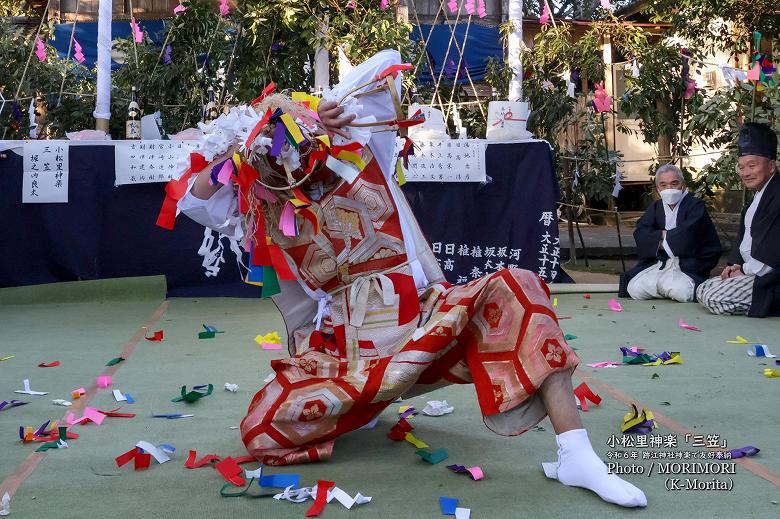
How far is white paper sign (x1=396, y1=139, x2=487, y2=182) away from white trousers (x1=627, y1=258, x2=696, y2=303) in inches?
50.9

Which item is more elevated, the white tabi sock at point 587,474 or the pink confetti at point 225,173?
the pink confetti at point 225,173

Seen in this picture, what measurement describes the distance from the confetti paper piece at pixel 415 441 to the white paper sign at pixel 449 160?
3.47 metres

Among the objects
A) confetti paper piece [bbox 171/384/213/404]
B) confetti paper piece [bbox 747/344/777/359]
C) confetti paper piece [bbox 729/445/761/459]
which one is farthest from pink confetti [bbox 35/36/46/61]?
confetti paper piece [bbox 729/445/761/459]

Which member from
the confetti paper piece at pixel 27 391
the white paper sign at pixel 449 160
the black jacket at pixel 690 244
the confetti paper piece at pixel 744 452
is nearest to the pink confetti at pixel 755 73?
the black jacket at pixel 690 244

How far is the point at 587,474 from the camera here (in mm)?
2443

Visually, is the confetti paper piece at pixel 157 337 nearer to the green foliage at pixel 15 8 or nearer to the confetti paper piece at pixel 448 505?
the confetti paper piece at pixel 448 505

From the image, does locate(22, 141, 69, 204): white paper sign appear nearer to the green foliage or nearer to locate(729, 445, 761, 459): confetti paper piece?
locate(729, 445, 761, 459): confetti paper piece

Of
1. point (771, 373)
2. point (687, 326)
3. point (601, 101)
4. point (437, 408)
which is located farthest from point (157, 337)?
point (601, 101)

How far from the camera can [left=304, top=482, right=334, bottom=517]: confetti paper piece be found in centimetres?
237

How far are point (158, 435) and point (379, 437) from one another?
28.5 inches

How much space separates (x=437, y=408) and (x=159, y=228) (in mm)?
3348

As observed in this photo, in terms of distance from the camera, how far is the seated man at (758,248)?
552 centimetres

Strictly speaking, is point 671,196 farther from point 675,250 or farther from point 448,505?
point 448,505

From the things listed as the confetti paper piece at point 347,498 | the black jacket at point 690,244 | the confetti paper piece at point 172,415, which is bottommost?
the confetti paper piece at point 347,498
